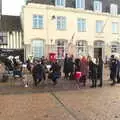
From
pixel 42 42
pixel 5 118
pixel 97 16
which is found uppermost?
pixel 97 16

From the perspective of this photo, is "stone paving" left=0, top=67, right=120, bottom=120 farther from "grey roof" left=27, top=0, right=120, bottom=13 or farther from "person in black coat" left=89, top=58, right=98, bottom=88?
"grey roof" left=27, top=0, right=120, bottom=13

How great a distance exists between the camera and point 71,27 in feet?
141

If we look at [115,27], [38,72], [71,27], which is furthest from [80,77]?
[115,27]

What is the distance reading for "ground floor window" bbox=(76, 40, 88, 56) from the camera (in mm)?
43344

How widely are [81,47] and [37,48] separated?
591 cm

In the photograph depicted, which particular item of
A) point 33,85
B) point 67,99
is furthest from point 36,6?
point 67,99

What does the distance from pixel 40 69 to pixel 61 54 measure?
2338cm

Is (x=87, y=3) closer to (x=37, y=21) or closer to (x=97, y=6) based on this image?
(x=97, y=6)

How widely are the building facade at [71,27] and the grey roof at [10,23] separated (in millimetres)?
1214

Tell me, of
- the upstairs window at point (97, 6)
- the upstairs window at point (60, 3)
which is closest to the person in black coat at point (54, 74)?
the upstairs window at point (60, 3)

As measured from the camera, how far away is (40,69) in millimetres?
18859

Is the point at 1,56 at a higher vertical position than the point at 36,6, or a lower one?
lower

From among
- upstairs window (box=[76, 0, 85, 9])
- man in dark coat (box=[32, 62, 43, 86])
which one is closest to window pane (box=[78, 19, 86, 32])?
upstairs window (box=[76, 0, 85, 9])

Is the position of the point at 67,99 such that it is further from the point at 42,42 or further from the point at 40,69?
the point at 42,42
